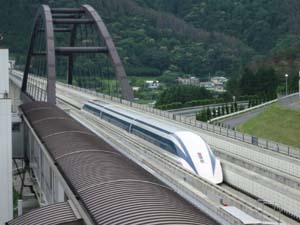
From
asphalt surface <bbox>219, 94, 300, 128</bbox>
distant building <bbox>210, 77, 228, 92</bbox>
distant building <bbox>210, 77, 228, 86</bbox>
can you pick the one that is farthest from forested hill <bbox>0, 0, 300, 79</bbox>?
asphalt surface <bbox>219, 94, 300, 128</bbox>

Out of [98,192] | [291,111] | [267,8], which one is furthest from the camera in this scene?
[267,8]

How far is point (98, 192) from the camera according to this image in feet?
43.4

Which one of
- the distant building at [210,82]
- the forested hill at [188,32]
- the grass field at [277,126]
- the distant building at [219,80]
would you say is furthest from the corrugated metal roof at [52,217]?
the distant building at [219,80]

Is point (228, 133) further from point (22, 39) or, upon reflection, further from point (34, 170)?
point (22, 39)

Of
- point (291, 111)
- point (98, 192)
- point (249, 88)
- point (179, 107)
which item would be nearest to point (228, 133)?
point (291, 111)

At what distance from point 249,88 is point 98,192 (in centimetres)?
5767

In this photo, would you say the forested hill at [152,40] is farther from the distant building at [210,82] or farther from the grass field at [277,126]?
the grass field at [277,126]

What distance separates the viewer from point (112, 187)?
13.4 meters

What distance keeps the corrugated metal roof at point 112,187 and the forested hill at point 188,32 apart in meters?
83.7

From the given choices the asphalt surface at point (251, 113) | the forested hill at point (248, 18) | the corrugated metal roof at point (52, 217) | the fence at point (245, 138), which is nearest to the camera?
the corrugated metal roof at point (52, 217)

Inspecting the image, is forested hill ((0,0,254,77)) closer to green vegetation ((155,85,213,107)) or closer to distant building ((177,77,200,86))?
distant building ((177,77,200,86))

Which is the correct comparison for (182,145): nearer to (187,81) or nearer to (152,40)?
(187,81)

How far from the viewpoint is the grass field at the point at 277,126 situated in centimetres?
Result: 3606

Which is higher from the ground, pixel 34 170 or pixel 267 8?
pixel 267 8
